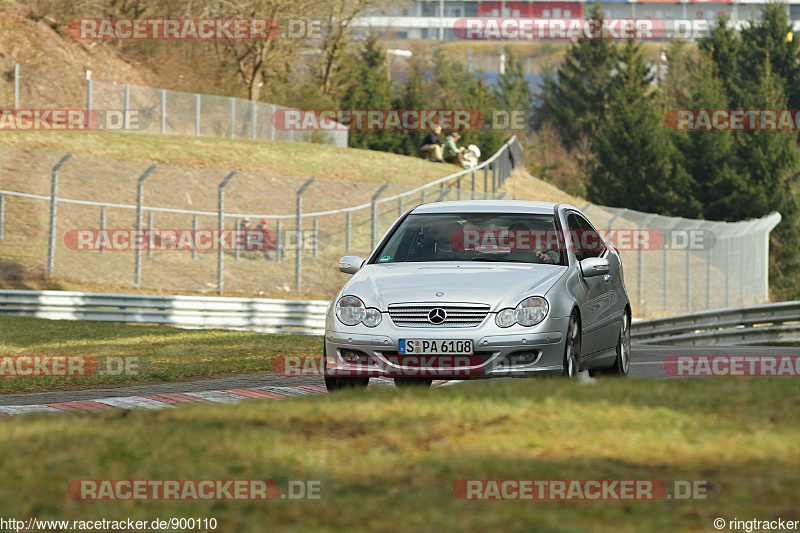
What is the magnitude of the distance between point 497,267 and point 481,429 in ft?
11.5

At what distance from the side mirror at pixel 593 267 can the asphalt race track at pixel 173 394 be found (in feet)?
5.60

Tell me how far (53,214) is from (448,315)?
1750 cm

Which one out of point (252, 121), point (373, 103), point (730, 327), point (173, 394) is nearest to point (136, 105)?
point (252, 121)

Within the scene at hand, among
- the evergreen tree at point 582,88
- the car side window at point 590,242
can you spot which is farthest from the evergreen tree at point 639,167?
the car side window at point 590,242

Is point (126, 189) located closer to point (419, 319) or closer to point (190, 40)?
point (190, 40)

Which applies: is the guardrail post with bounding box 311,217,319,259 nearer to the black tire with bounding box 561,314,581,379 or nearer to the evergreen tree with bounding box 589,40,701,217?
the black tire with bounding box 561,314,581,379

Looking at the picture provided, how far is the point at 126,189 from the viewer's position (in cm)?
3409

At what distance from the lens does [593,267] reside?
978 cm

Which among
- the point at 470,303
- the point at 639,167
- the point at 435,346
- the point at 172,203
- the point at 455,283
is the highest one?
the point at 639,167

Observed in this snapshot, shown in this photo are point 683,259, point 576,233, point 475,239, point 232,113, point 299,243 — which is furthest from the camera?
point 232,113

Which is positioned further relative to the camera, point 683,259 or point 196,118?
point 196,118

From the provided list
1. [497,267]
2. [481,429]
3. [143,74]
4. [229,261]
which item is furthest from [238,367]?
[143,74]

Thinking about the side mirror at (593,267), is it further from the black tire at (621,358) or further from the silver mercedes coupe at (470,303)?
the black tire at (621,358)

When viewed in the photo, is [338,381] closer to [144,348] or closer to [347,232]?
[144,348]
